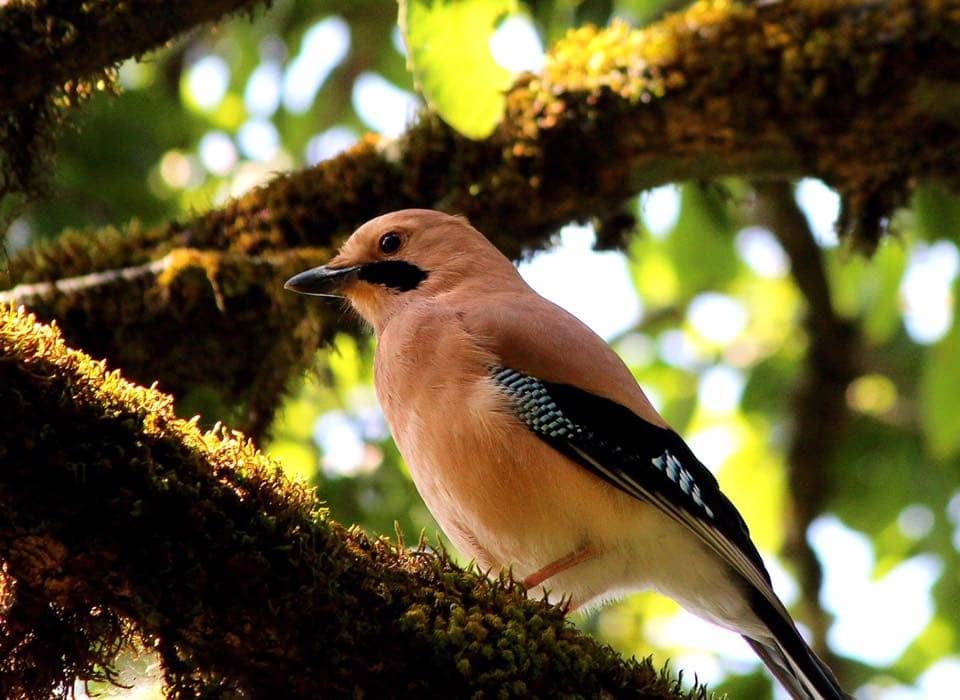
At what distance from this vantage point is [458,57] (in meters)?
4.52

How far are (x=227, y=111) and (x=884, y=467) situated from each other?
6.26m

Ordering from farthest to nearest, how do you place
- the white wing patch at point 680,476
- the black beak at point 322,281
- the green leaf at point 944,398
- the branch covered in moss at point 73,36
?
the green leaf at point 944,398
the black beak at point 322,281
the white wing patch at point 680,476
the branch covered in moss at point 73,36

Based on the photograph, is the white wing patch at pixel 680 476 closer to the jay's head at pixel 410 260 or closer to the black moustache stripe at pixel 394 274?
the jay's head at pixel 410 260

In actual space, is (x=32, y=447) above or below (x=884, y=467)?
below

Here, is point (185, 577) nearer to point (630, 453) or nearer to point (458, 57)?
point (630, 453)

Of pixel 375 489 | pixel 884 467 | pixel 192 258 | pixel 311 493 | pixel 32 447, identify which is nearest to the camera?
pixel 32 447

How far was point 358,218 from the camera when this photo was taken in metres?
5.94

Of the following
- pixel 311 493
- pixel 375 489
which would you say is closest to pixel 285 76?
pixel 375 489

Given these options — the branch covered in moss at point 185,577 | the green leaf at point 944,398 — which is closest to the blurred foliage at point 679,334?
the green leaf at point 944,398

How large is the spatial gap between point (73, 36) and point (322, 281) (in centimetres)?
167

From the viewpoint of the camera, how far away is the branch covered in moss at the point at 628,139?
5.64 meters

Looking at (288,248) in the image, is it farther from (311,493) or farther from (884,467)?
(884,467)

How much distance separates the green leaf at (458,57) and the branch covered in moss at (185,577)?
2.01 m

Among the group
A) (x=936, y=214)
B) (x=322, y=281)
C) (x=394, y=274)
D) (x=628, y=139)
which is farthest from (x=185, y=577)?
(x=936, y=214)
